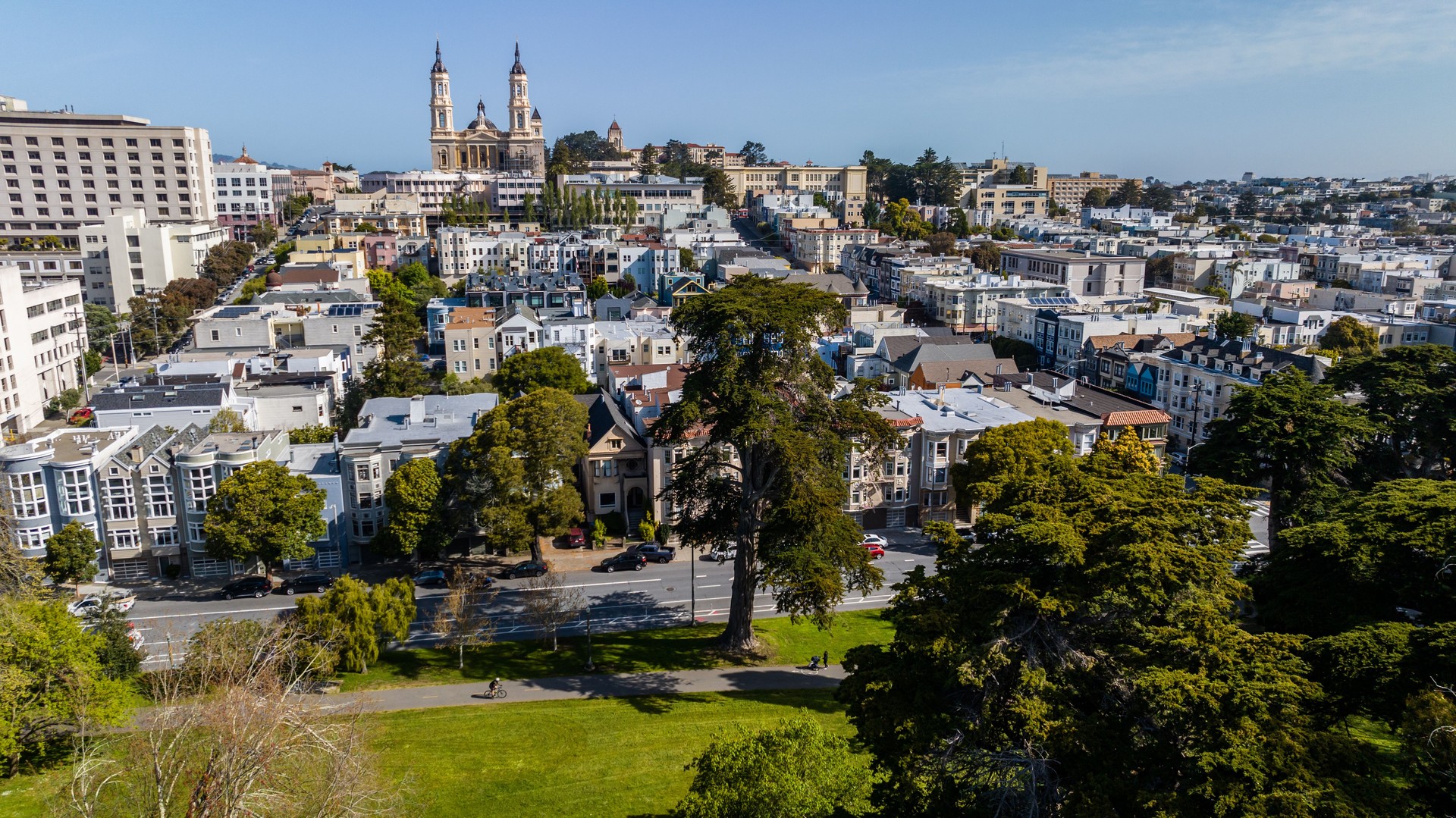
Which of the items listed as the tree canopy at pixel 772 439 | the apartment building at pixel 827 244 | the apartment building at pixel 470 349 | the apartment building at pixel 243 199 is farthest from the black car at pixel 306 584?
the apartment building at pixel 243 199

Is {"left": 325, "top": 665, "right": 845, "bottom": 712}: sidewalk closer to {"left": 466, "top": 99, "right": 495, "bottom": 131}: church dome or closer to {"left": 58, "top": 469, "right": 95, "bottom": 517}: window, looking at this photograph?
Answer: {"left": 58, "top": 469, "right": 95, "bottom": 517}: window

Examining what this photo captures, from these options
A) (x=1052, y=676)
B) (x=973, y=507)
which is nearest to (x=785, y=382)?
(x=1052, y=676)

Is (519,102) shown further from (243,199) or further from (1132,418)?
(1132,418)

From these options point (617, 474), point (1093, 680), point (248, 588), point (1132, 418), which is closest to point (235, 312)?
point (248, 588)

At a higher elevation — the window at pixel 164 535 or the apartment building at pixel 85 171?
the apartment building at pixel 85 171

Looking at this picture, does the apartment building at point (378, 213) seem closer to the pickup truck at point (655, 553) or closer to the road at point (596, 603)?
the road at point (596, 603)
